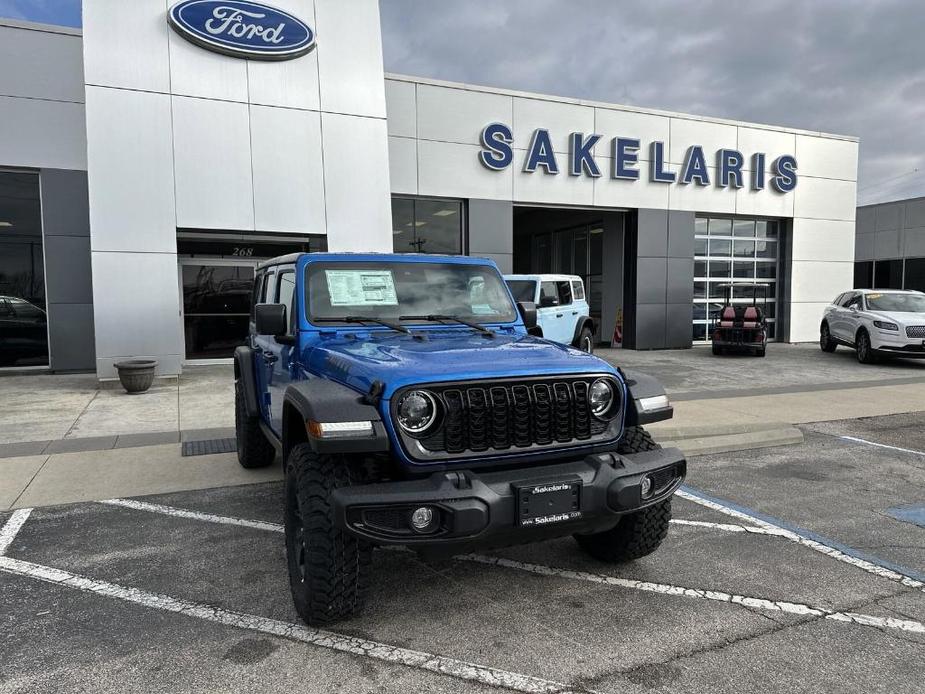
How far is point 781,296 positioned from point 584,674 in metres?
21.1

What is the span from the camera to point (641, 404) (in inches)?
138

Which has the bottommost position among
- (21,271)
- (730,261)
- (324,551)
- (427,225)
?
(324,551)

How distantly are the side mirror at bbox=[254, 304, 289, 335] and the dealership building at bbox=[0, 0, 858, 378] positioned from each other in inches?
380

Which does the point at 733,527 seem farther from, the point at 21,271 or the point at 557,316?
the point at 21,271

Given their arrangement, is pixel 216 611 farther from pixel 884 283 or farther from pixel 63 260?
pixel 884 283

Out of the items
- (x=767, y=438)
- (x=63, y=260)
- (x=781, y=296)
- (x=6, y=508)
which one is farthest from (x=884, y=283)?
(x=6, y=508)

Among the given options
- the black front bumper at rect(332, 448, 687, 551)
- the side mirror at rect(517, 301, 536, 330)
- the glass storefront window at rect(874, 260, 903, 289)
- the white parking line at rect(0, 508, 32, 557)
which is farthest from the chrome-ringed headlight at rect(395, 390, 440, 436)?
the glass storefront window at rect(874, 260, 903, 289)

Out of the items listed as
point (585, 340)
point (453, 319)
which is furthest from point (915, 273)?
point (453, 319)

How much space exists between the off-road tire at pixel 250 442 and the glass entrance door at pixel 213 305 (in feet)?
29.1

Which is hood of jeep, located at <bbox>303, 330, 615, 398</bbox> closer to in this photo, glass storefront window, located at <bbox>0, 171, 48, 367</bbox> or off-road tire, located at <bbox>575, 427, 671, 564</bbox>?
off-road tire, located at <bbox>575, 427, 671, 564</bbox>

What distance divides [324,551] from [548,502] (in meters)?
1.03

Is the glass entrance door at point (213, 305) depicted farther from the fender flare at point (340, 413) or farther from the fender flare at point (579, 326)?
the fender flare at point (340, 413)

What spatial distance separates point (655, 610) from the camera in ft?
10.9

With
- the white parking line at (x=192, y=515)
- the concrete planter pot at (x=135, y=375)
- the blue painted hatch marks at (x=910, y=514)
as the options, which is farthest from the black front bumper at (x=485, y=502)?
the concrete planter pot at (x=135, y=375)
